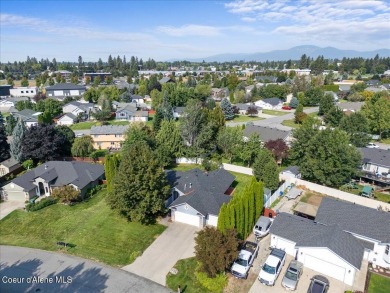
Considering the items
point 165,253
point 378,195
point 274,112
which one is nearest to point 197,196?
point 165,253

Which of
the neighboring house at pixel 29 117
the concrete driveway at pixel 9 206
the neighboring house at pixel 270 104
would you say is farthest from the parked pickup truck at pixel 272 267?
the neighboring house at pixel 270 104

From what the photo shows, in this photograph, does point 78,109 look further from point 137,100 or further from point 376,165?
point 376,165

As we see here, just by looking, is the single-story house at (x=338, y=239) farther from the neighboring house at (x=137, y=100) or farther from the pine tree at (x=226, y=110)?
the neighboring house at (x=137, y=100)

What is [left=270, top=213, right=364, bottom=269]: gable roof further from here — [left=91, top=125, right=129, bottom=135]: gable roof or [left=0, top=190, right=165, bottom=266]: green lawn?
[left=91, top=125, right=129, bottom=135]: gable roof

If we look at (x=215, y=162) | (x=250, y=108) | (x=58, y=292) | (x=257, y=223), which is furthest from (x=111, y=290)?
(x=250, y=108)

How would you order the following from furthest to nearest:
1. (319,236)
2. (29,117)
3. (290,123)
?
(290,123)
(29,117)
(319,236)

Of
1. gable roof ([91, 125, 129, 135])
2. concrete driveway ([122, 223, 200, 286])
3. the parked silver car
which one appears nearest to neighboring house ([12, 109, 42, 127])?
gable roof ([91, 125, 129, 135])

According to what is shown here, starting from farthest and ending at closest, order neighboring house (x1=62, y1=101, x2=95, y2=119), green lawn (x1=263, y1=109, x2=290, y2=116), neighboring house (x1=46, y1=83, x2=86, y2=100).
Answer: neighboring house (x1=46, y1=83, x2=86, y2=100) → green lawn (x1=263, y1=109, x2=290, y2=116) → neighboring house (x1=62, y1=101, x2=95, y2=119)
